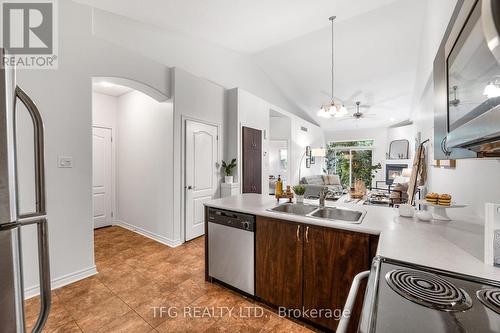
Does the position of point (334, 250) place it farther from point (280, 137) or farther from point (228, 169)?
point (280, 137)

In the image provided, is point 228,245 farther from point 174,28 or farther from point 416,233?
point 174,28

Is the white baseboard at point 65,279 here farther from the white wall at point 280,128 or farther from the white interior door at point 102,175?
the white wall at point 280,128

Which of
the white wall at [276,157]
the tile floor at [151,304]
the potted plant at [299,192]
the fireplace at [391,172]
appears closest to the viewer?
the tile floor at [151,304]

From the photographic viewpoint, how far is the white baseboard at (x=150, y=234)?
11.1 feet

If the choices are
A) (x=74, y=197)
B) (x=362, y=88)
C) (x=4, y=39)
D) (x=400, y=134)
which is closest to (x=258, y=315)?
(x=74, y=197)

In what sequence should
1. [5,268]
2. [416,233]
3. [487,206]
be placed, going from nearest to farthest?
1. [5,268]
2. [487,206]
3. [416,233]

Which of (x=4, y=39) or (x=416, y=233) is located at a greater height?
(x=4, y=39)

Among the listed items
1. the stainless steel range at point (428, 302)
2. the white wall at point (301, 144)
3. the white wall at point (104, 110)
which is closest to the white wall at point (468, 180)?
the stainless steel range at point (428, 302)

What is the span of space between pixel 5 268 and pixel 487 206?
5.78 feet

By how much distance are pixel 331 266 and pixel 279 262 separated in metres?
0.43

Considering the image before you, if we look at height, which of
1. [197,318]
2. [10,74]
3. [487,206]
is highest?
[10,74]

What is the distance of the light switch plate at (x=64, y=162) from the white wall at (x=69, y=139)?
35 mm

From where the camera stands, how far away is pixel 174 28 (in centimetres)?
337

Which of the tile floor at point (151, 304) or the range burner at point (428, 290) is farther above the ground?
the range burner at point (428, 290)
